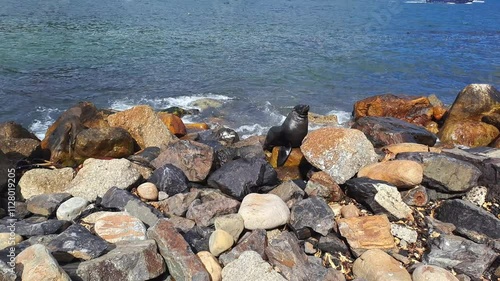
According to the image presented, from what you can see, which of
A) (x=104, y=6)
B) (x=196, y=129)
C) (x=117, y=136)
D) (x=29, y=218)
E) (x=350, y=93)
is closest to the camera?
(x=29, y=218)

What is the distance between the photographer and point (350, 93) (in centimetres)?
1861

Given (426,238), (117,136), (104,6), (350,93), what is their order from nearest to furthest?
(426,238) → (117,136) → (350,93) → (104,6)

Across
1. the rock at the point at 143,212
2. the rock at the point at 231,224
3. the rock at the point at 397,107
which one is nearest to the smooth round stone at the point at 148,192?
the rock at the point at 143,212

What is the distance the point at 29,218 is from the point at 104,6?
4454 cm

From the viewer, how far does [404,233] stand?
5.75 m

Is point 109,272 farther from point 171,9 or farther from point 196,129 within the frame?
point 171,9

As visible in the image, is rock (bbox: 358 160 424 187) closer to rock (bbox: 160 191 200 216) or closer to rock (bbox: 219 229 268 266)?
rock (bbox: 219 229 268 266)

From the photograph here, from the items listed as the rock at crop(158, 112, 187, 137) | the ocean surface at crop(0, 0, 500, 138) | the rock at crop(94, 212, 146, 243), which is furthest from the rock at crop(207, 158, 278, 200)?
the ocean surface at crop(0, 0, 500, 138)

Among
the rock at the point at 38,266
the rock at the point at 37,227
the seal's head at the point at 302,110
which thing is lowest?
the rock at the point at 37,227

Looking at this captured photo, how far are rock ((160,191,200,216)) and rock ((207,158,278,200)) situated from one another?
53cm

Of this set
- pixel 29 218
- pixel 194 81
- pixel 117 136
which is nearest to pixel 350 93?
pixel 194 81

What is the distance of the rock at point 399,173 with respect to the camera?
255 inches

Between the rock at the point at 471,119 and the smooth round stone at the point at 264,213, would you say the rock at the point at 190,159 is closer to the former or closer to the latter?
the smooth round stone at the point at 264,213

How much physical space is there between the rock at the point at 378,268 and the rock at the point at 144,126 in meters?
5.76
